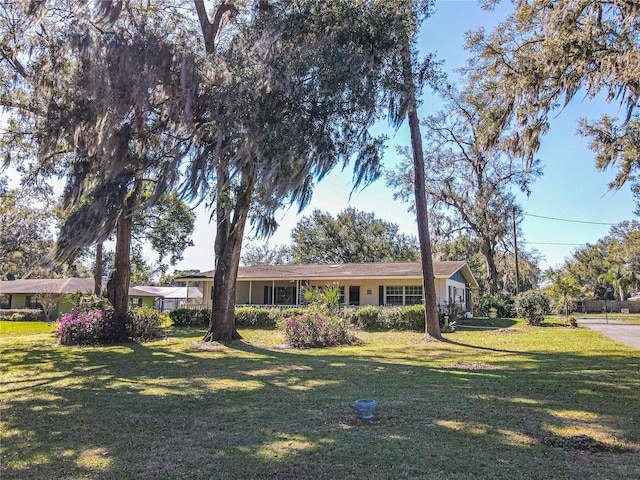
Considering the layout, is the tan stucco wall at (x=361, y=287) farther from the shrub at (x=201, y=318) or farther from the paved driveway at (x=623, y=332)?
the paved driveway at (x=623, y=332)

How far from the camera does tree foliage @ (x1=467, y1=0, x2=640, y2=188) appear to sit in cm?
829

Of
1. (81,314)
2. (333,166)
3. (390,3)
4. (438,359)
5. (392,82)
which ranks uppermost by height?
(390,3)

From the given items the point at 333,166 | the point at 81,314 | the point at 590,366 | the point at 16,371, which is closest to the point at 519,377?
the point at 590,366

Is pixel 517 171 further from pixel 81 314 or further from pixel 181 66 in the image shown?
pixel 81 314

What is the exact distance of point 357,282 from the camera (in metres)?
25.2

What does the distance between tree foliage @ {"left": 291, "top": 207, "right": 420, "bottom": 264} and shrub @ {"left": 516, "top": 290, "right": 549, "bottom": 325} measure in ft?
64.6

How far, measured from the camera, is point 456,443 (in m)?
4.21

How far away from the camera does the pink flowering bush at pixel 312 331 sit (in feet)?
43.8

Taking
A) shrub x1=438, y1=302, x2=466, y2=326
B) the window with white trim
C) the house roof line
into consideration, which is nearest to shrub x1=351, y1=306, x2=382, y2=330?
shrub x1=438, y1=302, x2=466, y2=326

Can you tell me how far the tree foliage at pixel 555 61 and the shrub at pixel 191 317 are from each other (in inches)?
694

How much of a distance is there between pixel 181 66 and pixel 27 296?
3184cm

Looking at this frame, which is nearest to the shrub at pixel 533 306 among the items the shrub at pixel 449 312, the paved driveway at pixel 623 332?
the paved driveway at pixel 623 332

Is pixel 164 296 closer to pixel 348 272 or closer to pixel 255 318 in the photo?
pixel 255 318

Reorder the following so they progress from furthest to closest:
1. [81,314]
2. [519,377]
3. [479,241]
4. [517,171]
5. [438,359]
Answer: [479,241] < [517,171] < [81,314] < [438,359] < [519,377]
